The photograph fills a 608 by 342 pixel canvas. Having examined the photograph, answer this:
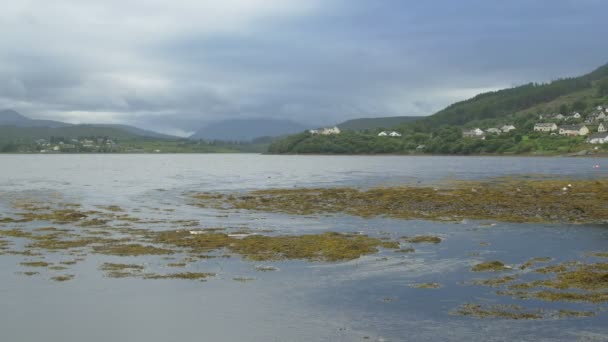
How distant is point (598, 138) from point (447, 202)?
537 feet

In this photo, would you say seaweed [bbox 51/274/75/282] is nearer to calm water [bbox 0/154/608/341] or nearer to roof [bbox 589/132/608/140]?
calm water [bbox 0/154/608/341]

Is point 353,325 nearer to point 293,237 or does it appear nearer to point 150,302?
point 150,302

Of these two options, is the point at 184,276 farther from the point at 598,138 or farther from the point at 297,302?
the point at 598,138

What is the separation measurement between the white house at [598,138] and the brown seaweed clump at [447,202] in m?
140

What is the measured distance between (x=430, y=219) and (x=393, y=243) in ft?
32.8

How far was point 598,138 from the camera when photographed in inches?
7308

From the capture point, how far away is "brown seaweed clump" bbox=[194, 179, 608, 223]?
3781 cm

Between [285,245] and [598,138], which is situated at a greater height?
[598,138]

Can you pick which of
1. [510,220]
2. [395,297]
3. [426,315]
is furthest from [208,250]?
[510,220]

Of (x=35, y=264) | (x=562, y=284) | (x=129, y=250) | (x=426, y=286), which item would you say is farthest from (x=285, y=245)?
(x=562, y=284)

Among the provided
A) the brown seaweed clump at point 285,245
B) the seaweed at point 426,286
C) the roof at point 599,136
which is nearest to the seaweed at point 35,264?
the brown seaweed clump at point 285,245

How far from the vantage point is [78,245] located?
27.3 meters

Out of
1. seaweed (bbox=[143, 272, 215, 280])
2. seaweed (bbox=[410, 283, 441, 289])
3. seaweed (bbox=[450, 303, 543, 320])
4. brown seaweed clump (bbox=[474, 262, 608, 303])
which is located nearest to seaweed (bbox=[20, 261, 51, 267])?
seaweed (bbox=[143, 272, 215, 280])

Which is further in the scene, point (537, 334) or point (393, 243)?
point (393, 243)
